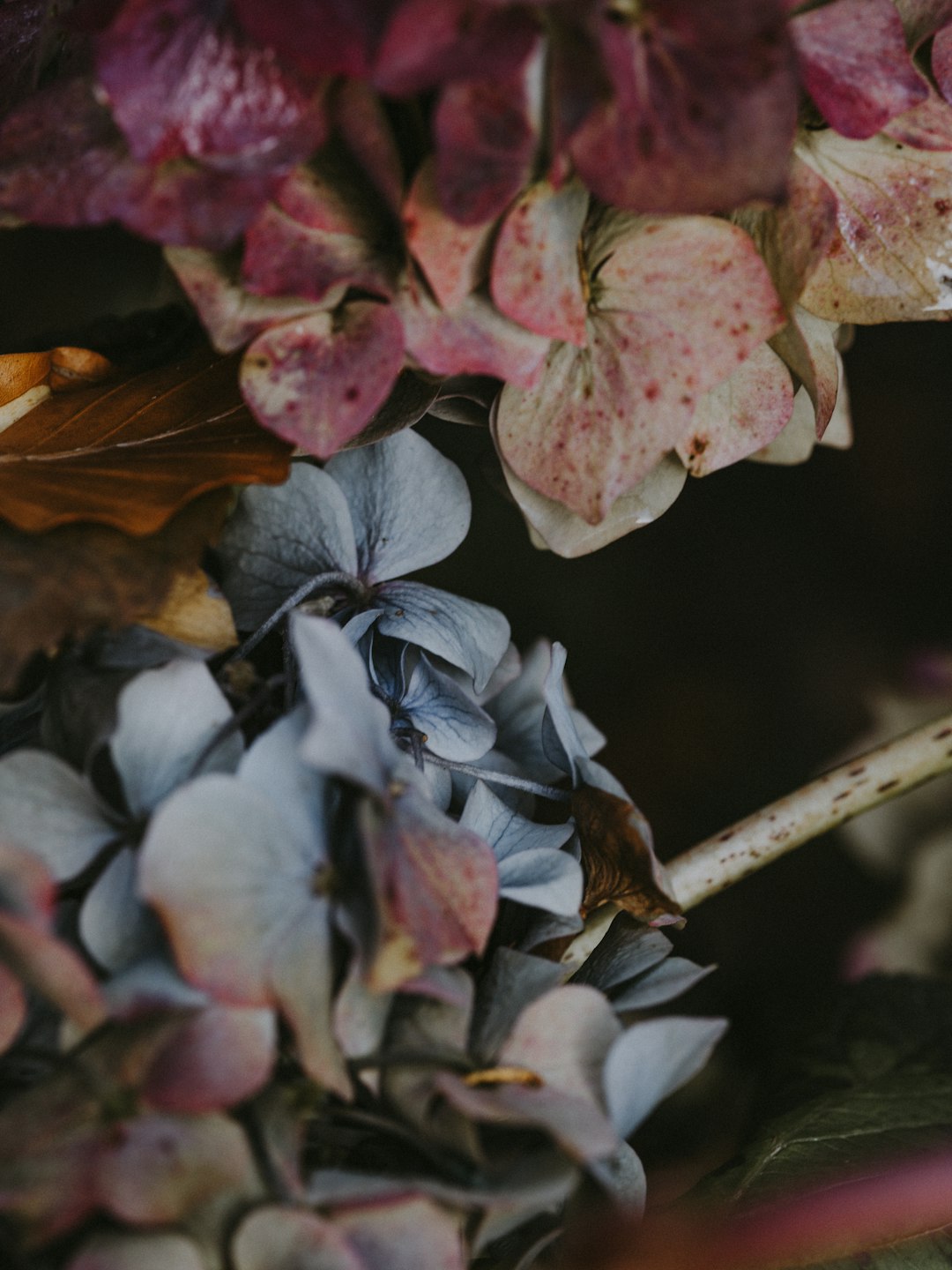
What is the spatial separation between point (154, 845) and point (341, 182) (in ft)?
0.36

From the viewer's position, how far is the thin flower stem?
9.9 inches

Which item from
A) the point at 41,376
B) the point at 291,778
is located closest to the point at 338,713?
the point at 291,778

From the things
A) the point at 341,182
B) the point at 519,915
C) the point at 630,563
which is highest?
the point at 341,182

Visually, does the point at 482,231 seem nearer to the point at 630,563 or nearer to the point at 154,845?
the point at 154,845

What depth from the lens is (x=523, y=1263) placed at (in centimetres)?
19

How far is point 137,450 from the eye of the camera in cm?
22

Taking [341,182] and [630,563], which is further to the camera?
[630,563]

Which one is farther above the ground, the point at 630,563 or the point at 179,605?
the point at 179,605

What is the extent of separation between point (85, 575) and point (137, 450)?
0.15 feet

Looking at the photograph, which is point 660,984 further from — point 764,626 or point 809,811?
point 764,626

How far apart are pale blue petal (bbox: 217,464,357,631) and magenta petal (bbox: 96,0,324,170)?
0.20ft

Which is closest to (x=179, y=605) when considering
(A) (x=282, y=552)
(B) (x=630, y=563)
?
(A) (x=282, y=552)

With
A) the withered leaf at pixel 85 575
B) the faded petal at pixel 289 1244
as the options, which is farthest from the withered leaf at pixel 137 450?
the faded petal at pixel 289 1244

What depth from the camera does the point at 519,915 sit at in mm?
220
